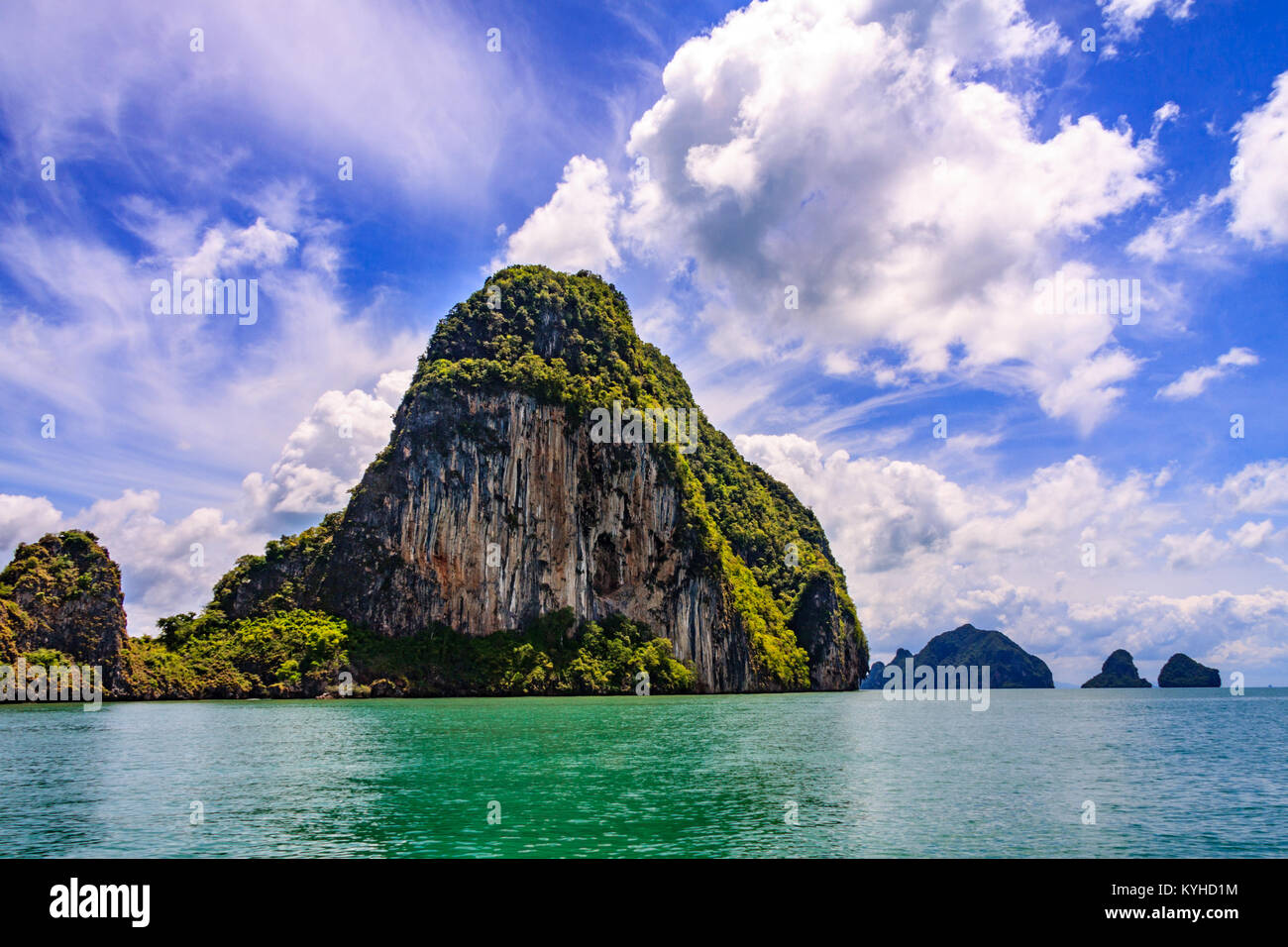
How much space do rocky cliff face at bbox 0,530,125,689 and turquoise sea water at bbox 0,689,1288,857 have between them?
85.6 ft

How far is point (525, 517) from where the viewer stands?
89.8 m

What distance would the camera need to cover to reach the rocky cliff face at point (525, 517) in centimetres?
8638

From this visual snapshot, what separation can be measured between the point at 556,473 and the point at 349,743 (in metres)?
60.2

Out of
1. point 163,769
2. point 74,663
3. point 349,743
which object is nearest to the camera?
point 163,769

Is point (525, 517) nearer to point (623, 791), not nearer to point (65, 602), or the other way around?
point (65, 602)

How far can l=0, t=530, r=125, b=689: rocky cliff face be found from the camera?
209 ft

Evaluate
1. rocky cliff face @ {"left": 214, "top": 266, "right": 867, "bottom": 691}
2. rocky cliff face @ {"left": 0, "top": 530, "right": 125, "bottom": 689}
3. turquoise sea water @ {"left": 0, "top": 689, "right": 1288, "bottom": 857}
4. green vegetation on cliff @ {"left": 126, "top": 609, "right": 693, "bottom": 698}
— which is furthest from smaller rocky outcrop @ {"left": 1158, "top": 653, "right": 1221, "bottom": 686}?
rocky cliff face @ {"left": 0, "top": 530, "right": 125, "bottom": 689}

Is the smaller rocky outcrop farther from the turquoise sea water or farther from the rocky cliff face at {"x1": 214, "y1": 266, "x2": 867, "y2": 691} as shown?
the turquoise sea water

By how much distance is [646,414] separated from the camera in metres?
103

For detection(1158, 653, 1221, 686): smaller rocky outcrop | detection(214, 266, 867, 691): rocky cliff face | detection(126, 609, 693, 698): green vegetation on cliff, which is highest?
detection(214, 266, 867, 691): rocky cliff face
